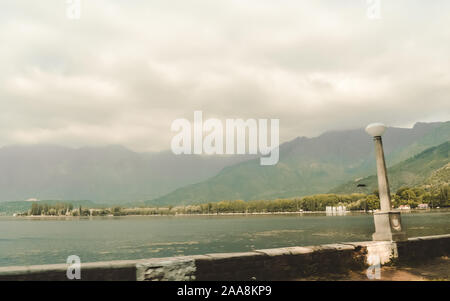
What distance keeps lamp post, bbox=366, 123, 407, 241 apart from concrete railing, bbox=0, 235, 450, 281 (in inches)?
15.5

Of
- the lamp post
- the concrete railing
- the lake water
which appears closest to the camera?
the concrete railing

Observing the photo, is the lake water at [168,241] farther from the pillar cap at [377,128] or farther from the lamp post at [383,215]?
the pillar cap at [377,128]

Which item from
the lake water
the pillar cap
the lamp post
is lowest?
the lake water

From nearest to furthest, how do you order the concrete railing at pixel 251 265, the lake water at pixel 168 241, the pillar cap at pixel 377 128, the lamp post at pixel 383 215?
1. the concrete railing at pixel 251 265
2. the lamp post at pixel 383 215
3. the pillar cap at pixel 377 128
4. the lake water at pixel 168 241

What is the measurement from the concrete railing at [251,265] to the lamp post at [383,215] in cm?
39

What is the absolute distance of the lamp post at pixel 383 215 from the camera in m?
11.1

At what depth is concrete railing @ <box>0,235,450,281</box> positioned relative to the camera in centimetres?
691

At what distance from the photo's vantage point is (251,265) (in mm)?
8344

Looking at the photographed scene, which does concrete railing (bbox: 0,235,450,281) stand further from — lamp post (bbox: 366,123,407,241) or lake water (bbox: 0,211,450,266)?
lake water (bbox: 0,211,450,266)

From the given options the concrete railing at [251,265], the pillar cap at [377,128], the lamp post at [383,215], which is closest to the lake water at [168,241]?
the lamp post at [383,215]

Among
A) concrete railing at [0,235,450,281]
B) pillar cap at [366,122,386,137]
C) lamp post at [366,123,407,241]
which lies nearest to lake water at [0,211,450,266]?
lamp post at [366,123,407,241]

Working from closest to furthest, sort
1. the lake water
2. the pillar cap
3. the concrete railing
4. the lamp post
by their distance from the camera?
the concrete railing < the lamp post < the pillar cap < the lake water
